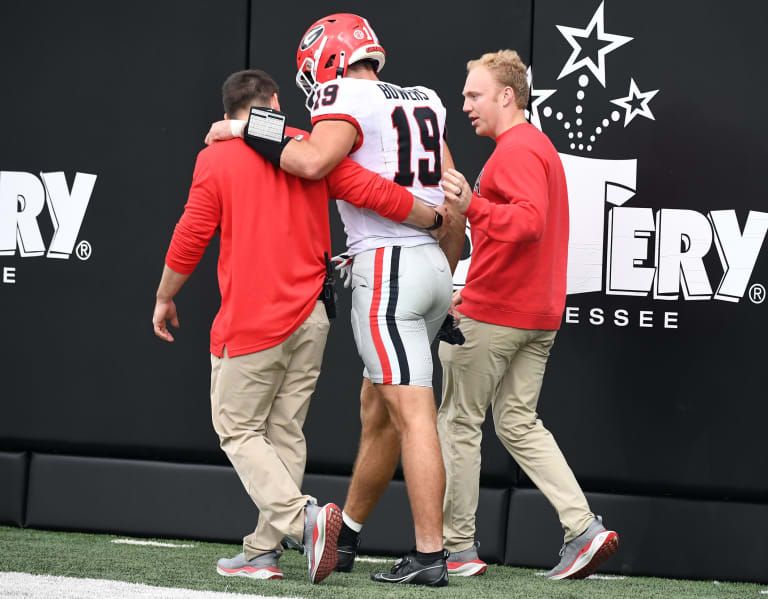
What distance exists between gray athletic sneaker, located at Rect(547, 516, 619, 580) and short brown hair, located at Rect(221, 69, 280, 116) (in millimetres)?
1472

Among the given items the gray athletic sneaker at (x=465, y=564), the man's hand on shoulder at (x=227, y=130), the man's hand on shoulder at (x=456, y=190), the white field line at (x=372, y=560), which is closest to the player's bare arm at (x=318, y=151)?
the man's hand on shoulder at (x=227, y=130)

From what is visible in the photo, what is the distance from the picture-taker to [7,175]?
13.4 ft

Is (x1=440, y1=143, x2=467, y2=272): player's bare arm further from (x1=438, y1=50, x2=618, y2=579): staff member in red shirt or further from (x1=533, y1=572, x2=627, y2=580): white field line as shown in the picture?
(x1=533, y1=572, x2=627, y2=580): white field line

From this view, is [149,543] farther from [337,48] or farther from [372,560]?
[337,48]

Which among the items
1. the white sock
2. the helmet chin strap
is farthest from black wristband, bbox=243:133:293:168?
the white sock

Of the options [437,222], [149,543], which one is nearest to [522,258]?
[437,222]

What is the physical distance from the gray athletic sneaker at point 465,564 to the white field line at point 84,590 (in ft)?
2.75

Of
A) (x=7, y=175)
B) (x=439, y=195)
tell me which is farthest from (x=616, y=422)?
(x=7, y=175)

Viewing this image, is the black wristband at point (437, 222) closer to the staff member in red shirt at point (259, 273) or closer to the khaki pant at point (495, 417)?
the staff member in red shirt at point (259, 273)

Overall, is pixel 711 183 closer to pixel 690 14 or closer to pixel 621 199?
pixel 621 199

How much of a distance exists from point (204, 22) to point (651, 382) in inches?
77.7

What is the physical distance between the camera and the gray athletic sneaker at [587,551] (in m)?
3.15

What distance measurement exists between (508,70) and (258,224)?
0.90 m

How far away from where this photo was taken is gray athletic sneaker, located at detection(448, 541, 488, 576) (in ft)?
10.7
